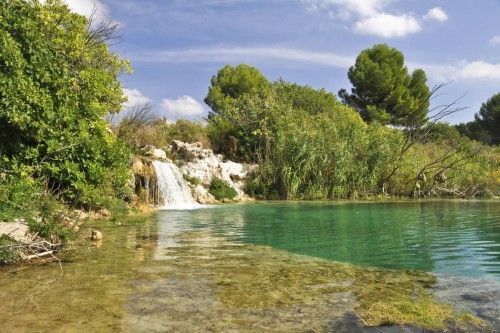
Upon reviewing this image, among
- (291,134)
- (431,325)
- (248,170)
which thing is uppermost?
(291,134)

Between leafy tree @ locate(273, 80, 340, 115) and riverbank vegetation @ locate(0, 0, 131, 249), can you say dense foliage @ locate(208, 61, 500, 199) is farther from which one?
riverbank vegetation @ locate(0, 0, 131, 249)

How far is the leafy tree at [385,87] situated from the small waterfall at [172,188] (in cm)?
2358

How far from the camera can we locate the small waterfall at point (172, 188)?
17766 millimetres

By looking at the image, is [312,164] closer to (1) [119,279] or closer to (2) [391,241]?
(2) [391,241]

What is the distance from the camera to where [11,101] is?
813cm

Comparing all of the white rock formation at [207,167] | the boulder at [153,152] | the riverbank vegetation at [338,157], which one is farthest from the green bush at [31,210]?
the riverbank vegetation at [338,157]

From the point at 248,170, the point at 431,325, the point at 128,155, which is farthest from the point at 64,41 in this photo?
the point at 248,170

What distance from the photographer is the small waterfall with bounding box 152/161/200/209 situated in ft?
58.3

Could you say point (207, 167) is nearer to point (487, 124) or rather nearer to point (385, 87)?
point (385, 87)

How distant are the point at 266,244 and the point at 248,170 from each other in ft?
48.1

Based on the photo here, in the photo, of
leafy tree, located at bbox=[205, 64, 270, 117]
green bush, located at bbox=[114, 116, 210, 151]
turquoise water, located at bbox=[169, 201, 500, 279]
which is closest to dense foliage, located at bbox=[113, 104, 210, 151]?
green bush, located at bbox=[114, 116, 210, 151]

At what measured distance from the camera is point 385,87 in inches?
1580

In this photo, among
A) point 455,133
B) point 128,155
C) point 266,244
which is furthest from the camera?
point 455,133

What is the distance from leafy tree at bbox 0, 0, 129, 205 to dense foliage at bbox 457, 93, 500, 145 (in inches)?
1654
